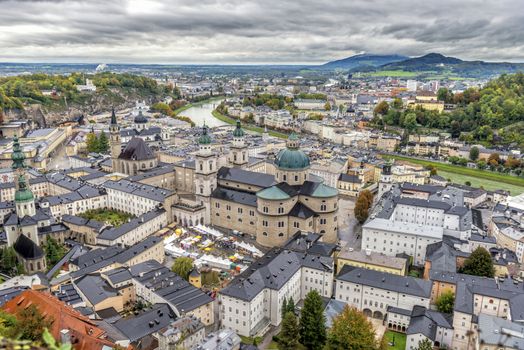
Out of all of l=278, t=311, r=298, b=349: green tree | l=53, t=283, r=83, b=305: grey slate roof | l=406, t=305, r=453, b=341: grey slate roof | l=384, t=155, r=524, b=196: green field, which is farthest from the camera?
l=384, t=155, r=524, b=196: green field

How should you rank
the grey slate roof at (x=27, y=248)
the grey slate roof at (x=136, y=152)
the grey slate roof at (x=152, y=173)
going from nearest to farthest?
the grey slate roof at (x=27, y=248) < the grey slate roof at (x=152, y=173) < the grey slate roof at (x=136, y=152)

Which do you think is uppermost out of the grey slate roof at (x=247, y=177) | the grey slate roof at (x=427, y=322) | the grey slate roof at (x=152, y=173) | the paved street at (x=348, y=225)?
the grey slate roof at (x=247, y=177)

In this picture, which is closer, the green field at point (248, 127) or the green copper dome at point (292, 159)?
the green copper dome at point (292, 159)

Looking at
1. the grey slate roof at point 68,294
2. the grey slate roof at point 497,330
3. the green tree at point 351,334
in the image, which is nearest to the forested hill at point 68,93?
the grey slate roof at point 68,294

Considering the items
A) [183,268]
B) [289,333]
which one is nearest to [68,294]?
[183,268]

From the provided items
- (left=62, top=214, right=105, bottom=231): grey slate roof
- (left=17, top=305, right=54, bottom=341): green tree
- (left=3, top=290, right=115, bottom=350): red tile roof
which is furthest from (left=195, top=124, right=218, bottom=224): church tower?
(left=17, top=305, right=54, bottom=341): green tree

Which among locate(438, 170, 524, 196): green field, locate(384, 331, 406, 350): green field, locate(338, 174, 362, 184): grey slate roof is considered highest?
locate(338, 174, 362, 184): grey slate roof

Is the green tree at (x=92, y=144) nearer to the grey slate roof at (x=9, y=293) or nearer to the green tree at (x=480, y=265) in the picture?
the grey slate roof at (x=9, y=293)

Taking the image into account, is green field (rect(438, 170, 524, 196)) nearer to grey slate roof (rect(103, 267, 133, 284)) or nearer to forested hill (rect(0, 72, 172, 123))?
grey slate roof (rect(103, 267, 133, 284))

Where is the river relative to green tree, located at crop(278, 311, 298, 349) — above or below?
below
